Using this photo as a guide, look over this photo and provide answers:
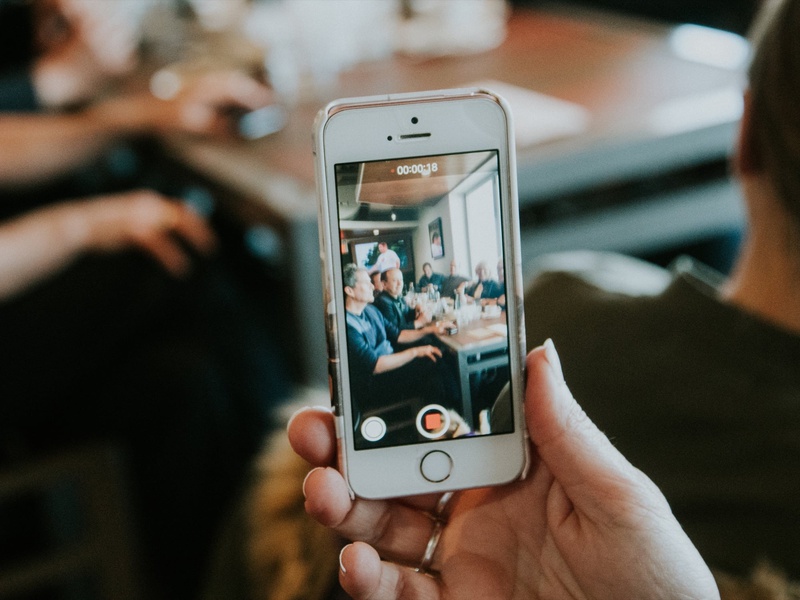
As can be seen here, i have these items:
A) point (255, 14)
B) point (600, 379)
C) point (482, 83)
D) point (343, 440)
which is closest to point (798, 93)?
point (600, 379)

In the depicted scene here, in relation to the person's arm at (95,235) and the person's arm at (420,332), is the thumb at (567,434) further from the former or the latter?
the person's arm at (95,235)

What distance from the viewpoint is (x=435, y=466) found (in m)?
0.52

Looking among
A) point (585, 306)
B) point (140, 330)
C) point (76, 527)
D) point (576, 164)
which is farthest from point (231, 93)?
point (585, 306)

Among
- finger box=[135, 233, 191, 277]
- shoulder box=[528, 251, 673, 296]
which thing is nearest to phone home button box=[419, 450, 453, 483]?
shoulder box=[528, 251, 673, 296]

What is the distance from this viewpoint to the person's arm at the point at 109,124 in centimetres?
129

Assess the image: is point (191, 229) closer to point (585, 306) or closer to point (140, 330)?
point (140, 330)

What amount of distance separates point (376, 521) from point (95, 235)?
83cm

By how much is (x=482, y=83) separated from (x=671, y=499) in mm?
937

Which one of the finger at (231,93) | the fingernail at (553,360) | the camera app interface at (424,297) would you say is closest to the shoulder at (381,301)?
the camera app interface at (424,297)

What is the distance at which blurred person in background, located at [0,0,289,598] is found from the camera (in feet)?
3.71

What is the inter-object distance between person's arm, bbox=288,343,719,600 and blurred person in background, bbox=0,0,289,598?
0.74 meters

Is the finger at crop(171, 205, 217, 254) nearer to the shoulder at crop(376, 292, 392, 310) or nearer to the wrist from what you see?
the wrist

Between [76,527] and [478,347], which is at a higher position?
[478,347]

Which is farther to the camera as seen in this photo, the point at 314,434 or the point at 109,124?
the point at 109,124
